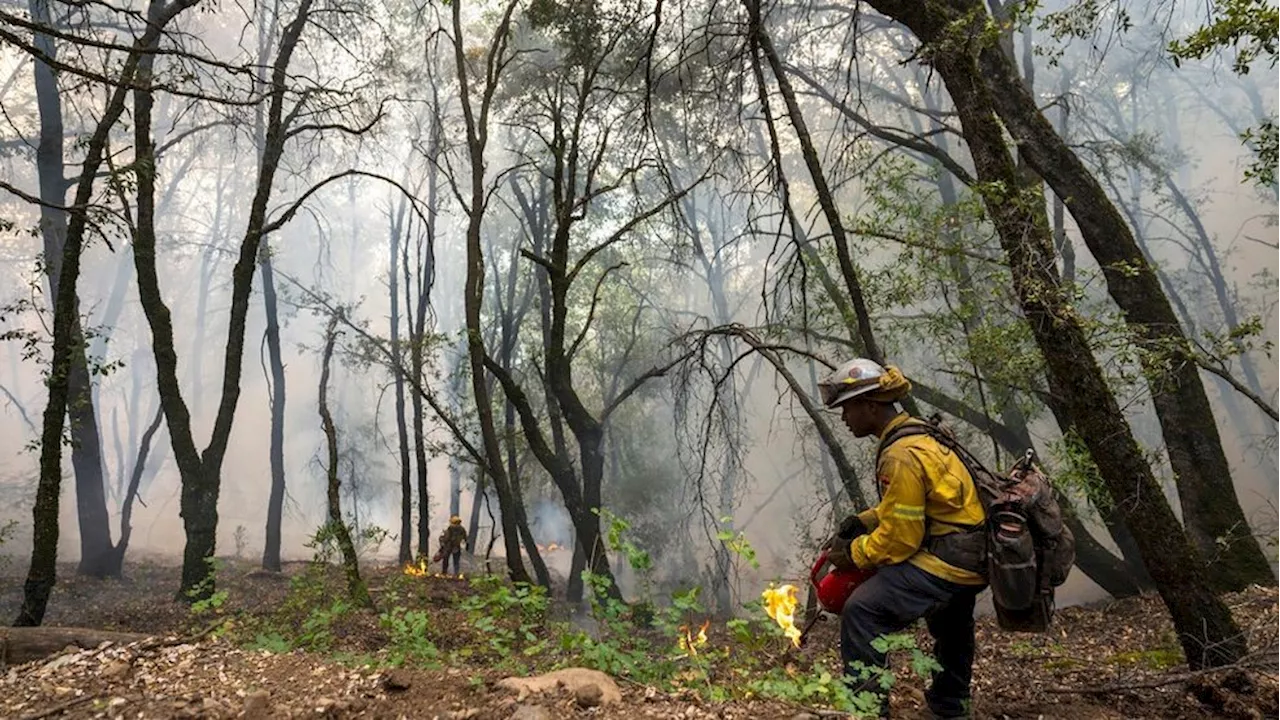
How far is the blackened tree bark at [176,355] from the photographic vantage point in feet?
25.5

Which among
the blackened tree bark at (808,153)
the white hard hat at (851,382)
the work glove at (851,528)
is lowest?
the work glove at (851,528)

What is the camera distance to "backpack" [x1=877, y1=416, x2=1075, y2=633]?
3.26 meters

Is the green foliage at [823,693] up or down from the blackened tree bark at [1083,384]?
down

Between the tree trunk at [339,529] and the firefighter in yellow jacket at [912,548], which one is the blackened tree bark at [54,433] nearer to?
the tree trunk at [339,529]

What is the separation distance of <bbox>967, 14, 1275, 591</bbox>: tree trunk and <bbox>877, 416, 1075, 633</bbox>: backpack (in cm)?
311

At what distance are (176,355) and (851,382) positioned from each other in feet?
25.8

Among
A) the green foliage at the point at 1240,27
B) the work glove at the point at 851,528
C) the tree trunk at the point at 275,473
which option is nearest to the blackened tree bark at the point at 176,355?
the work glove at the point at 851,528

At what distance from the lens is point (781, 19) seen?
16359 millimetres

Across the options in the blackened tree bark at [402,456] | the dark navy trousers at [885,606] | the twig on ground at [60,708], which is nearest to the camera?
the twig on ground at [60,708]

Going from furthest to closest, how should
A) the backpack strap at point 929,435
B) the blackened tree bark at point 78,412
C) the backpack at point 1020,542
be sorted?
the blackened tree bark at point 78,412, the backpack strap at point 929,435, the backpack at point 1020,542

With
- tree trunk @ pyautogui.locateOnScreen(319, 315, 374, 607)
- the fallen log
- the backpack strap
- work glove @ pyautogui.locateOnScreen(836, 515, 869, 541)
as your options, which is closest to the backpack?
the backpack strap

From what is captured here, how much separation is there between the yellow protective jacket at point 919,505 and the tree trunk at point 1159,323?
3.38 m

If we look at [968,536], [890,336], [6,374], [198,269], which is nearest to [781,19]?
[890,336]

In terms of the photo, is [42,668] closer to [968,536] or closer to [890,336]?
[968,536]
